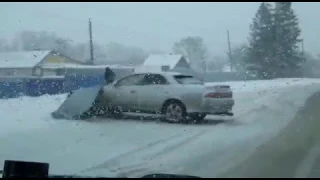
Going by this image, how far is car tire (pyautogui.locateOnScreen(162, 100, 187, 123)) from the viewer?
32.8 feet

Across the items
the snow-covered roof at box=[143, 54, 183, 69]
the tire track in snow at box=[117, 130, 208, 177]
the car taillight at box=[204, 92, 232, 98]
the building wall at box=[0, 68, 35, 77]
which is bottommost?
the tire track in snow at box=[117, 130, 208, 177]

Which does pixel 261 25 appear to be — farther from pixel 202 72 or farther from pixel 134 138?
pixel 134 138

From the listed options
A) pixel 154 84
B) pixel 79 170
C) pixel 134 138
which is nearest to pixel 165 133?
pixel 134 138

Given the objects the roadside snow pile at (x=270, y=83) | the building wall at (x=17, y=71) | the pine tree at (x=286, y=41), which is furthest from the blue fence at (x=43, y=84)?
the pine tree at (x=286, y=41)

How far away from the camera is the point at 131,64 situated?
23.8ft

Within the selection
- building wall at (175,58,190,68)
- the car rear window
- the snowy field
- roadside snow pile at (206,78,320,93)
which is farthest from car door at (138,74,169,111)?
building wall at (175,58,190,68)

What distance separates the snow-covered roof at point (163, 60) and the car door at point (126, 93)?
6.98ft

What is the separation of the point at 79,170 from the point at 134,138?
239 centimetres

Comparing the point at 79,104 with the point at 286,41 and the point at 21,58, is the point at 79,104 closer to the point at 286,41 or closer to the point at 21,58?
the point at 21,58

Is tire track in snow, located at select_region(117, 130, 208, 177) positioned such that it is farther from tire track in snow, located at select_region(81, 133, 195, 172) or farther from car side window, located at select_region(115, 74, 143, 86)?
car side window, located at select_region(115, 74, 143, 86)

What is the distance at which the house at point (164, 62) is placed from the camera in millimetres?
7133

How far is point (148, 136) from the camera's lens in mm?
8688

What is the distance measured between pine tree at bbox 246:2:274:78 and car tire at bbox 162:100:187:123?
2747 mm

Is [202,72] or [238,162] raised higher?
[202,72]
